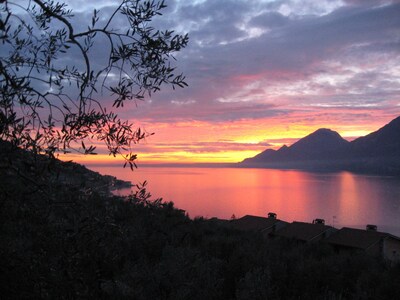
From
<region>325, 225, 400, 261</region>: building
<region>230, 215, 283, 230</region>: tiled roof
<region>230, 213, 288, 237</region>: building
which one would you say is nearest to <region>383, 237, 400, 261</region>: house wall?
<region>325, 225, 400, 261</region>: building

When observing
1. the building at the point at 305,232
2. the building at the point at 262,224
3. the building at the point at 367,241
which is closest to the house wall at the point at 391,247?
the building at the point at 367,241

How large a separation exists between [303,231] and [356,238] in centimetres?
455

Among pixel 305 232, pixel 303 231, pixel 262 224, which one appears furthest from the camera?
pixel 262 224

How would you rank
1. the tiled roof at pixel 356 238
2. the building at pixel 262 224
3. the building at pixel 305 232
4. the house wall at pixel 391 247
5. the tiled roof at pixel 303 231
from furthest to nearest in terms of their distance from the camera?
1. the building at pixel 262 224
2. the tiled roof at pixel 303 231
3. the building at pixel 305 232
4. the house wall at pixel 391 247
5. the tiled roof at pixel 356 238

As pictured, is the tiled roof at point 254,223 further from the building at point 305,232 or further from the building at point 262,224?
the building at point 305,232

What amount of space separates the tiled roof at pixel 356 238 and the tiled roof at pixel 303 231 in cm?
117

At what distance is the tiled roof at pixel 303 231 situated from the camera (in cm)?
2992

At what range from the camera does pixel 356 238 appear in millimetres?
28703

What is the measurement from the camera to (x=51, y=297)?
265 cm

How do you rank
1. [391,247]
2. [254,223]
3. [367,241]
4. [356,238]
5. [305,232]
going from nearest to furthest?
[367,241] → [356,238] → [391,247] → [305,232] → [254,223]

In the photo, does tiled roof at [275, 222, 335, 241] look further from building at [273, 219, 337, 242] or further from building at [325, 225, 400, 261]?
building at [325, 225, 400, 261]

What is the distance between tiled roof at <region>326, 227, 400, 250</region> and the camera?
90.2 feet

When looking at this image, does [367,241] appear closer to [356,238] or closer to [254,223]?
[356,238]

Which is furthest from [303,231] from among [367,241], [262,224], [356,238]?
[367,241]
